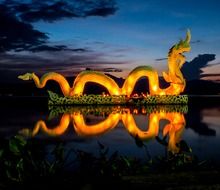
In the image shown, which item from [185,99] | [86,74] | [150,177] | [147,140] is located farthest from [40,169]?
[185,99]

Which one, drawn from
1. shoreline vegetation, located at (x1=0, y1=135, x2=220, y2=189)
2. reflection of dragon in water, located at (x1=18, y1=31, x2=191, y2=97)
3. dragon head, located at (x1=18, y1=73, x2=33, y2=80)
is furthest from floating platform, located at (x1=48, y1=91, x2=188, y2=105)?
shoreline vegetation, located at (x1=0, y1=135, x2=220, y2=189)

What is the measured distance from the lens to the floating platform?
31.8m

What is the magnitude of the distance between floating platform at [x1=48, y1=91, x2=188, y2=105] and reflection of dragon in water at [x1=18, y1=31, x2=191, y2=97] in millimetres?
373

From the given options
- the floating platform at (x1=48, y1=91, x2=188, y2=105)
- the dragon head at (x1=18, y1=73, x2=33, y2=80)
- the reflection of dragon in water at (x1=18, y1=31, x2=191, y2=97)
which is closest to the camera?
the dragon head at (x1=18, y1=73, x2=33, y2=80)

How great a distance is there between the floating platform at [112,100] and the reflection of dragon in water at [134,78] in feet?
1.22

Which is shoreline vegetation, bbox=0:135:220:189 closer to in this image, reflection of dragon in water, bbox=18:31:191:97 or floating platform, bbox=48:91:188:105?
reflection of dragon in water, bbox=18:31:191:97

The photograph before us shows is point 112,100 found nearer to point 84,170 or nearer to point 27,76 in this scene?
point 27,76

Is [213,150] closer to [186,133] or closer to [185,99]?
[186,133]

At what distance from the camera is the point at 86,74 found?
30.9 m

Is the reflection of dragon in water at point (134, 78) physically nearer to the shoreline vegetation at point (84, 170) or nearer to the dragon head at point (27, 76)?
the dragon head at point (27, 76)

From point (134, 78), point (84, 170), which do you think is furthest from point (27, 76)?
point (84, 170)

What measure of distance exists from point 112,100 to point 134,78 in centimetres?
239

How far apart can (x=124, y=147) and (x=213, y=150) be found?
2088 millimetres

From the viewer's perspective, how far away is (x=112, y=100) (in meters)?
32.5
